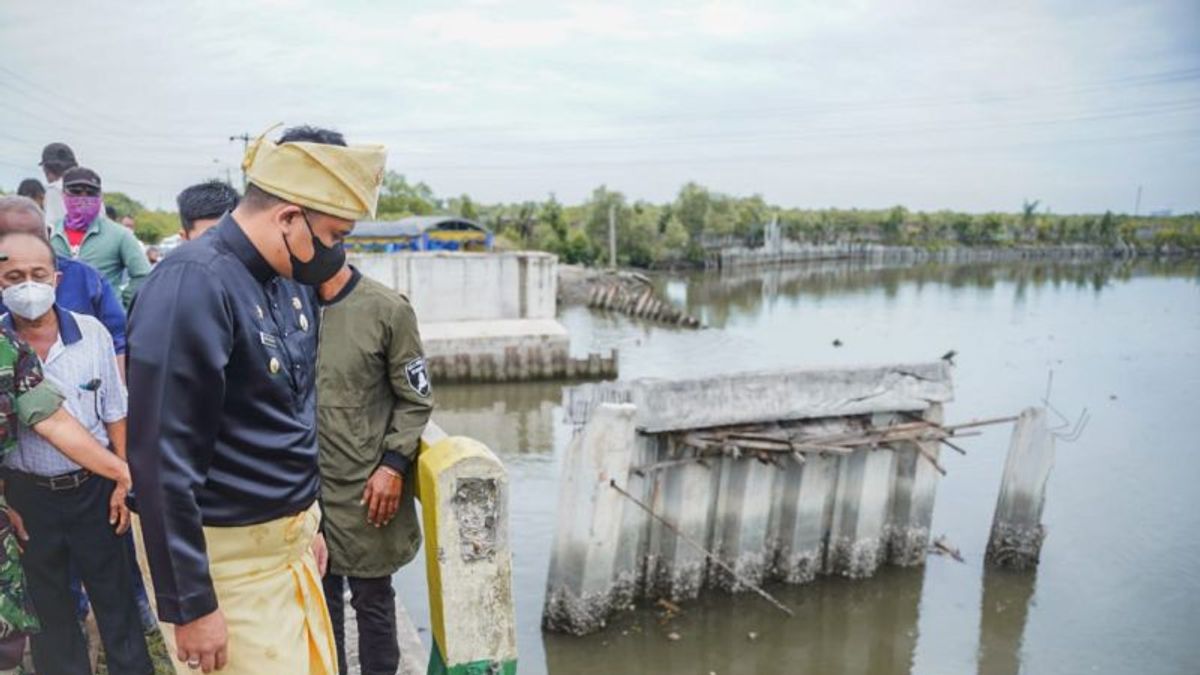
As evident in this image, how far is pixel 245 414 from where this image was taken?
2.17m

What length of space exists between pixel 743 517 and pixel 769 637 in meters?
1.36

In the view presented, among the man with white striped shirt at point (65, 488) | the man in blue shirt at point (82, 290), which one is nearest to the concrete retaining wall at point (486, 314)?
the man in blue shirt at point (82, 290)

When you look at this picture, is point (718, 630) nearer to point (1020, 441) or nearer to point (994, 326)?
point (1020, 441)

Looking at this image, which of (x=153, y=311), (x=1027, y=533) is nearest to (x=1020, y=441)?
(x=1027, y=533)

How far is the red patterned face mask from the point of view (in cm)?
489

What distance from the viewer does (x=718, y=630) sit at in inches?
332

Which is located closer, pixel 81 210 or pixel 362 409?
pixel 362 409

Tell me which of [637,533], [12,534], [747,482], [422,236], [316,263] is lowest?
[637,533]

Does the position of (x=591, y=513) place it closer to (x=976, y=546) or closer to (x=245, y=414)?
(x=245, y=414)

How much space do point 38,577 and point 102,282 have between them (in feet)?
4.50

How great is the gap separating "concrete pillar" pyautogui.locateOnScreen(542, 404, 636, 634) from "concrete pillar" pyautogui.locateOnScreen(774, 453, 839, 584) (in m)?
2.08

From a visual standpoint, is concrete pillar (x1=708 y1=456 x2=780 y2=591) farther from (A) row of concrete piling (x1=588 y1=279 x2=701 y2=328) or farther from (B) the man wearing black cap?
(A) row of concrete piling (x1=588 y1=279 x2=701 y2=328)

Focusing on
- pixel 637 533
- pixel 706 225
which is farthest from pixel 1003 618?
pixel 706 225

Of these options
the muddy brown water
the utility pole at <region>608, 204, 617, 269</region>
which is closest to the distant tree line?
the utility pole at <region>608, 204, 617, 269</region>
